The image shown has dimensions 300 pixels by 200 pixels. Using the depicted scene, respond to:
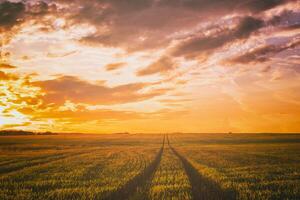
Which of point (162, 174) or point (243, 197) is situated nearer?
point (243, 197)

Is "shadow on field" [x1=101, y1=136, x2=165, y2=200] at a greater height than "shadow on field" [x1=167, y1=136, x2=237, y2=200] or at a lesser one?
lesser

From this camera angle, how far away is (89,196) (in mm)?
14094

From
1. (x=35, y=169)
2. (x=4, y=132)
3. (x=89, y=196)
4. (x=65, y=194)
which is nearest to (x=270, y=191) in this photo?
(x=89, y=196)

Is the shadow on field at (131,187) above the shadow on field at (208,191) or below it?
below

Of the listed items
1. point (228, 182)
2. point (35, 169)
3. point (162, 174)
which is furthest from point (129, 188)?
point (35, 169)

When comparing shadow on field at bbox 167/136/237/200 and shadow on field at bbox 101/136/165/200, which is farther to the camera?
shadow on field at bbox 101/136/165/200

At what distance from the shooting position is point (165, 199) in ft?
44.8

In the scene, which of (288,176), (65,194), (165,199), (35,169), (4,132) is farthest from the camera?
(4,132)

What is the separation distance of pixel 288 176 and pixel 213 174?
18.7 feet

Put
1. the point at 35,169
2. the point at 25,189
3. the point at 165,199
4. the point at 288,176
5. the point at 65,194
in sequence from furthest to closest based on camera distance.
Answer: the point at 35,169, the point at 288,176, the point at 25,189, the point at 65,194, the point at 165,199

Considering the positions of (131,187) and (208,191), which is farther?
(131,187)

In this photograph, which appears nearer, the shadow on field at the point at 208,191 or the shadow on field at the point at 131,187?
the shadow on field at the point at 208,191

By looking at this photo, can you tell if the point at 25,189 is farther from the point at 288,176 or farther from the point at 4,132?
the point at 4,132

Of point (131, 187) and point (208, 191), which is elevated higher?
point (208, 191)
